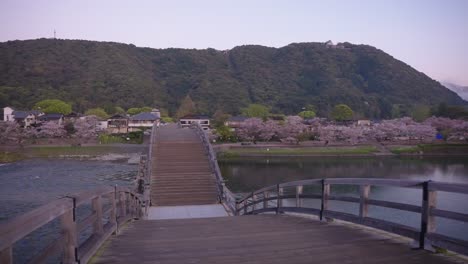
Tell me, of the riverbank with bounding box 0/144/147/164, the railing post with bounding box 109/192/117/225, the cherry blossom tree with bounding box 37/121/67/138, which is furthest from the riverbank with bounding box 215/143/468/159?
the railing post with bounding box 109/192/117/225

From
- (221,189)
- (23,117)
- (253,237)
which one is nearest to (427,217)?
(253,237)

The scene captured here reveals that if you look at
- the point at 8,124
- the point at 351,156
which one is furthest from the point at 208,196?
the point at 8,124

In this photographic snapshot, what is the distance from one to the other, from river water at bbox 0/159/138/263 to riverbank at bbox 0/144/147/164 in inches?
96.5

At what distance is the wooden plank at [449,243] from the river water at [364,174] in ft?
45.6

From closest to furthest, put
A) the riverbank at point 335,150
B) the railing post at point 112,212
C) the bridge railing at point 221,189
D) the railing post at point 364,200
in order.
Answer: the railing post at point 364,200 < the railing post at point 112,212 < the bridge railing at point 221,189 < the riverbank at point 335,150

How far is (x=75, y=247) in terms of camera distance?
10.6 feet

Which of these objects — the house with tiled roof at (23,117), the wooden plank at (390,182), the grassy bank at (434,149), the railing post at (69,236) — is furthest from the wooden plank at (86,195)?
the house with tiled roof at (23,117)

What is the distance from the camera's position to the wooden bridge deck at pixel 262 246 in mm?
3684

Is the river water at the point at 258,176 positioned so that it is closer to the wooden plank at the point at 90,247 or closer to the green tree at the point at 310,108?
the wooden plank at the point at 90,247

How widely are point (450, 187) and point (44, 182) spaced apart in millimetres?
29778

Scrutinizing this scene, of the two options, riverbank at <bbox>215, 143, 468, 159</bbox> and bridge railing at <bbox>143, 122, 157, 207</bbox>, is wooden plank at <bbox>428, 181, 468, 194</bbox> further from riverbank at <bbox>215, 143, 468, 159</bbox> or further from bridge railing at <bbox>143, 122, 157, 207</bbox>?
riverbank at <bbox>215, 143, 468, 159</bbox>

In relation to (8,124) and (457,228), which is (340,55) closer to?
(8,124)

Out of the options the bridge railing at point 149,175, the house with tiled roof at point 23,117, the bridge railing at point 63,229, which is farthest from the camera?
the house with tiled roof at point 23,117

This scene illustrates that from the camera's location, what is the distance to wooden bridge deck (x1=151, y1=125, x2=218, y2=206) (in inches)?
583
